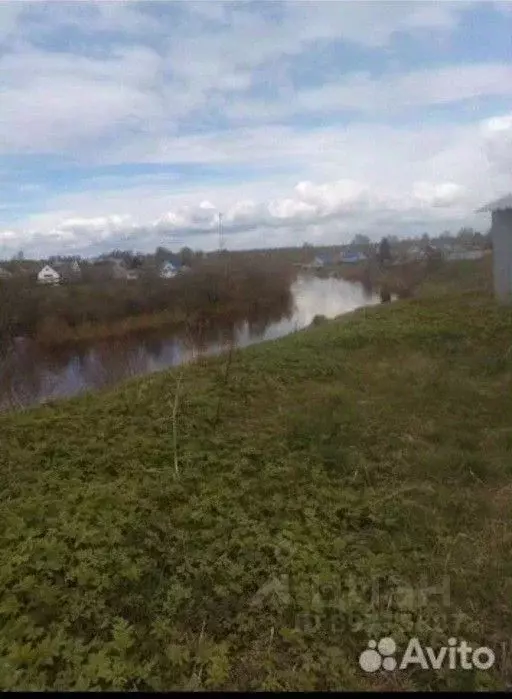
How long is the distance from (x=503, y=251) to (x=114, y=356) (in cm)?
929

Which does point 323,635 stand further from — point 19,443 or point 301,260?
point 301,260

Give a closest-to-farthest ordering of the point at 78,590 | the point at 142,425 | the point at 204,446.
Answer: the point at 78,590, the point at 204,446, the point at 142,425

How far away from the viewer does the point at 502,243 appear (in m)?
11.7

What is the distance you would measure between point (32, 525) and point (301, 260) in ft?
97.1

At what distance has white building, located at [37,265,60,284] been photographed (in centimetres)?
1548

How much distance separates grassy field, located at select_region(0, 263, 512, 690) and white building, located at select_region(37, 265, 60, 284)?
1015 centimetres

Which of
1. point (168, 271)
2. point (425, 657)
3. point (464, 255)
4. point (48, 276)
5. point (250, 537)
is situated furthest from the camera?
point (464, 255)

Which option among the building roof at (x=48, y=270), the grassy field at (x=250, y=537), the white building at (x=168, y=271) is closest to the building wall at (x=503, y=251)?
the grassy field at (x=250, y=537)

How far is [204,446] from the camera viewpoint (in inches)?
198

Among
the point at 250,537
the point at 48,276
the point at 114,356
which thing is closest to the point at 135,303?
the point at 48,276

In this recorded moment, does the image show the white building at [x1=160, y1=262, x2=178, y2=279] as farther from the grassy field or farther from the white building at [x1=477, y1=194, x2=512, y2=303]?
the grassy field

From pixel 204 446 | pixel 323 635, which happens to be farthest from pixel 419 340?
pixel 323 635

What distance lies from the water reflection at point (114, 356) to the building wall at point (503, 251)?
494 centimetres

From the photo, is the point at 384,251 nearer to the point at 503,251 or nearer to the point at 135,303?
the point at 135,303
